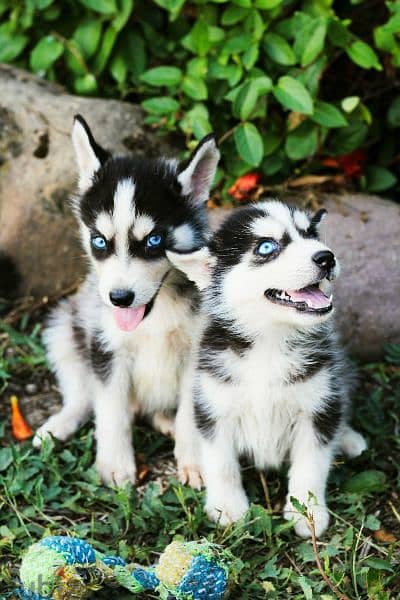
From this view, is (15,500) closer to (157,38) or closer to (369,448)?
(369,448)

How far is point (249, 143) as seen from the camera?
555 centimetres

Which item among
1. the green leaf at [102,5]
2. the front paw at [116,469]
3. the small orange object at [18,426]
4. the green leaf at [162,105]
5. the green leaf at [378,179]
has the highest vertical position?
the green leaf at [102,5]

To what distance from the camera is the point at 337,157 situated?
6.40 m

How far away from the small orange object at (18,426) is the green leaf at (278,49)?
292 centimetres

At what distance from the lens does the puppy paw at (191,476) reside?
15.0 ft

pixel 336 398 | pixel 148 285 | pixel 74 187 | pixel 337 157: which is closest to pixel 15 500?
pixel 148 285

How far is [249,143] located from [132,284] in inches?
75.5

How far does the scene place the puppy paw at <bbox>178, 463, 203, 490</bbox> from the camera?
4.56 m

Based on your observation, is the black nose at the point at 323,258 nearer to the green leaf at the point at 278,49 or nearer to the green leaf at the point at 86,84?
the green leaf at the point at 278,49

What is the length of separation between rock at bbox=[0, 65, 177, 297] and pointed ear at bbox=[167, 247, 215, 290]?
2.19 m

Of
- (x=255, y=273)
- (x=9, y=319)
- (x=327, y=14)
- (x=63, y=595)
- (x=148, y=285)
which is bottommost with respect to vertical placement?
(x=9, y=319)

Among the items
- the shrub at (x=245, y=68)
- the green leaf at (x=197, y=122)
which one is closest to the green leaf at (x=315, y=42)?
the shrub at (x=245, y=68)

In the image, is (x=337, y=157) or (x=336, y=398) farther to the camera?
(x=337, y=157)

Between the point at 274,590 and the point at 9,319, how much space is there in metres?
3.11
